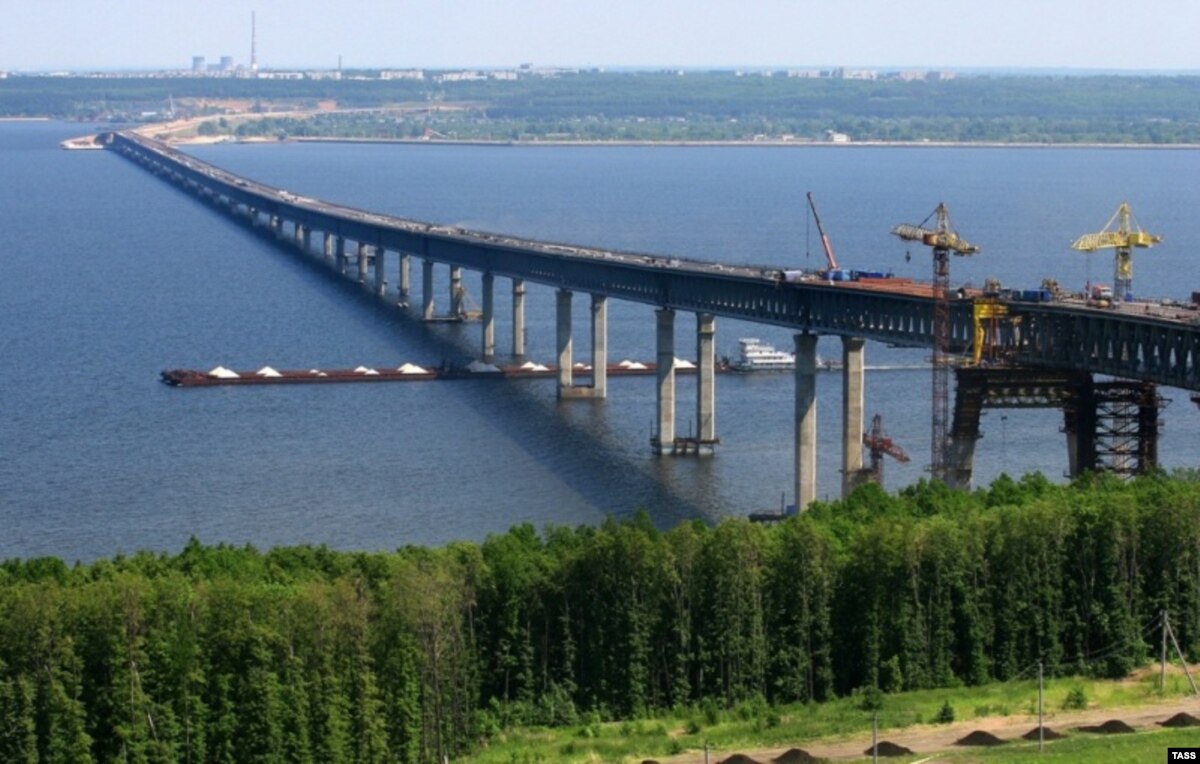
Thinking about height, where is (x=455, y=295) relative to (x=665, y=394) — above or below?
below

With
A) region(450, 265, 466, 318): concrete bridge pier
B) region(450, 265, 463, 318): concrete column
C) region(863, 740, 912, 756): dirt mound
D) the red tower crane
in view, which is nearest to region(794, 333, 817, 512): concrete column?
the red tower crane

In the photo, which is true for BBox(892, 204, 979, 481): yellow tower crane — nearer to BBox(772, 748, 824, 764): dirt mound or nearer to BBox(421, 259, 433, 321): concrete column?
BBox(772, 748, 824, 764): dirt mound

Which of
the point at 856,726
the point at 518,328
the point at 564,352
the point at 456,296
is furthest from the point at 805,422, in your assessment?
the point at 456,296

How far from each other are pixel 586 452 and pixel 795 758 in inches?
2192

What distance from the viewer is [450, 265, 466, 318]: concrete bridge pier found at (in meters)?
170

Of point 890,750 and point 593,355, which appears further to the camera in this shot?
point 593,355

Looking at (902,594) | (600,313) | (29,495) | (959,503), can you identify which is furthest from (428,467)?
(902,594)

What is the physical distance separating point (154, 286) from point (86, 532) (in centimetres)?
10055

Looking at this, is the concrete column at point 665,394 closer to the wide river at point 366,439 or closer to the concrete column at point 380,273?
the wide river at point 366,439

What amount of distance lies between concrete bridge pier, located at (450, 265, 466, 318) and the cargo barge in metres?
25.5

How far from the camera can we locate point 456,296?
558 ft

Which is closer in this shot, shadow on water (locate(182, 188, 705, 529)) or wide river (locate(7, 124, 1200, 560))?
wide river (locate(7, 124, 1200, 560))

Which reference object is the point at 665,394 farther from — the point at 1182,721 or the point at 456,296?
the point at 1182,721

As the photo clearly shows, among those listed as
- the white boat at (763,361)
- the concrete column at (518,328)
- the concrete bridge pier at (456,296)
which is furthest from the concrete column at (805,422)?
the concrete bridge pier at (456,296)
